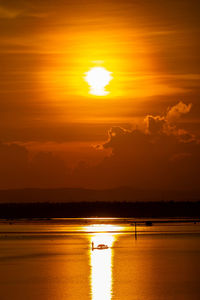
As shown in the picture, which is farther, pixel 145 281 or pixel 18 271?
pixel 18 271

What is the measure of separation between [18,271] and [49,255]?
1642cm

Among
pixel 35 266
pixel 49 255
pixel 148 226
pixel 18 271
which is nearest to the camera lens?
pixel 18 271

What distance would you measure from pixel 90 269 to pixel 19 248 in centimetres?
2577

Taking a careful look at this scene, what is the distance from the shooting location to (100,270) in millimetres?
64625

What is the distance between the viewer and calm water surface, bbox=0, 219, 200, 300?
5041cm

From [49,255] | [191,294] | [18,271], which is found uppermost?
[49,255]

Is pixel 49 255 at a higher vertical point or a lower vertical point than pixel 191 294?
higher

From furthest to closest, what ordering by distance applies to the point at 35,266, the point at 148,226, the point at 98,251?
the point at 148,226, the point at 98,251, the point at 35,266

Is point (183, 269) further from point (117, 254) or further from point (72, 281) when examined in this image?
point (117, 254)

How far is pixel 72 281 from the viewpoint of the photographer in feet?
187

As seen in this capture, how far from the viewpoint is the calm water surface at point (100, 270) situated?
5041 centimetres

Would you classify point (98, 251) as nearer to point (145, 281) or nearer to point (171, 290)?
point (145, 281)

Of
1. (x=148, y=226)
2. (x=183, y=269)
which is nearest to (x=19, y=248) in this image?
(x=183, y=269)

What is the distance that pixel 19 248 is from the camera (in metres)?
89.5
